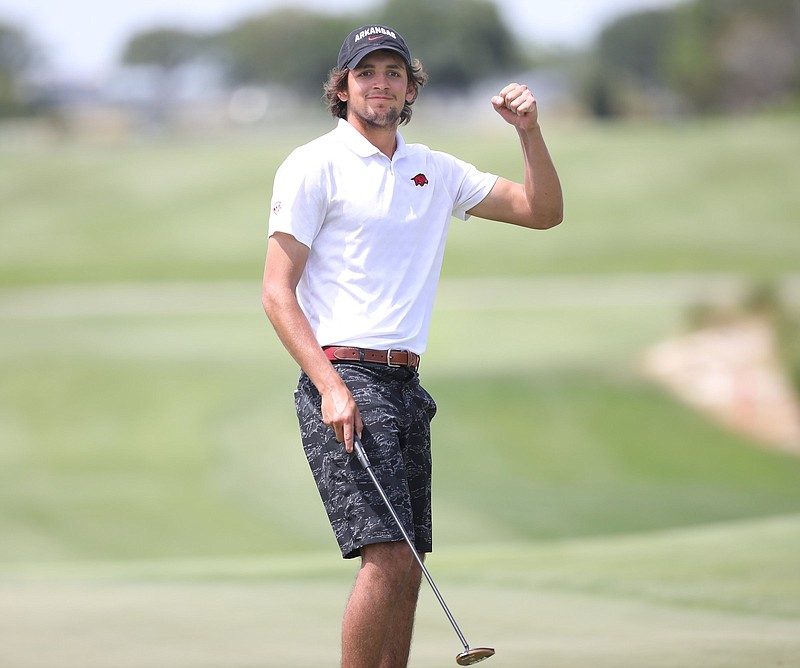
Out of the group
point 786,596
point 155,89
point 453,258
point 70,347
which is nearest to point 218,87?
point 155,89

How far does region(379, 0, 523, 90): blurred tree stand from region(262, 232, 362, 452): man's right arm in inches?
4170

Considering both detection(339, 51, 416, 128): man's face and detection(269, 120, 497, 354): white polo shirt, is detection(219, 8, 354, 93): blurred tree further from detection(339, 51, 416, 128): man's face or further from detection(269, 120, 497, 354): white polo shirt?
detection(269, 120, 497, 354): white polo shirt

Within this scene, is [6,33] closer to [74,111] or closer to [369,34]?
[74,111]

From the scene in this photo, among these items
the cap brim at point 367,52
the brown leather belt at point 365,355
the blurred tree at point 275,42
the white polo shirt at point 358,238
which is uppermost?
the blurred tree at point 275,42

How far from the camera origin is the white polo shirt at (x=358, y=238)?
410 centimetres

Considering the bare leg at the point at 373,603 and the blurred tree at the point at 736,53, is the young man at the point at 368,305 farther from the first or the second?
the blurred tree at the point at 736,53

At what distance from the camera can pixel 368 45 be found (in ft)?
13.8

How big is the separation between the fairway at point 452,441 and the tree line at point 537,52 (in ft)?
93.1

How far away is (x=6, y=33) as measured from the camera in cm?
12306

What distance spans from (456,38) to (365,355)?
116140 millimetres

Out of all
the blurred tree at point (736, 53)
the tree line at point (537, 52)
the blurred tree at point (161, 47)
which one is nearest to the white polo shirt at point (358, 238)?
the tree line at point (537, 52)

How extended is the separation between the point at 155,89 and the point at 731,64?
50.5 metres

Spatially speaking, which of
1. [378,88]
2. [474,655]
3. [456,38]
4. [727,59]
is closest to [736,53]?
[727,59]

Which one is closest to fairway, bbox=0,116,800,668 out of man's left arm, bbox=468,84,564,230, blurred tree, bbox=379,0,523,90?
man's left arm, bbox=468,84,564,230
